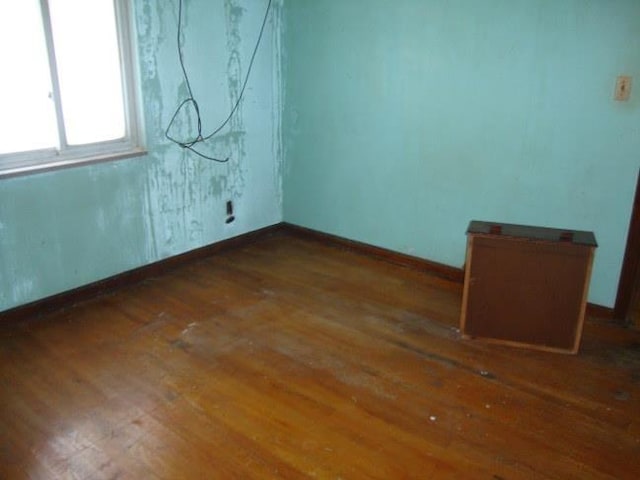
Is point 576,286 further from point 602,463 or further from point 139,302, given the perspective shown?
point 139,302

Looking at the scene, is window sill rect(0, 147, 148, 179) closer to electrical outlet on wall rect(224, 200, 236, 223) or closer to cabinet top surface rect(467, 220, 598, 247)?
electrical outlet on wall rect(224, 200, 236, 223)

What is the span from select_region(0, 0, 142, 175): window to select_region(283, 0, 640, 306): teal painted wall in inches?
50.9

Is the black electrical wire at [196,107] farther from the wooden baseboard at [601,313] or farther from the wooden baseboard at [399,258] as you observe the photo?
the wooden baseboard at [601,313]

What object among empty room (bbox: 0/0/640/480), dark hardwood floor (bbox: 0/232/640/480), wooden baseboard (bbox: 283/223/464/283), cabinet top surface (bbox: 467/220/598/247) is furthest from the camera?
wooden baseboard (bbox: 283/223/464/283)

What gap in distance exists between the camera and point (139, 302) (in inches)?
119

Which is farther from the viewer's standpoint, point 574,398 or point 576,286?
point 576,286

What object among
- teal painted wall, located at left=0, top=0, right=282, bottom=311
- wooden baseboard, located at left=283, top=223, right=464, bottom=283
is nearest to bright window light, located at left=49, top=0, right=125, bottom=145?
teal painted wall, located at left=0, top=0, right=282, bottom=311

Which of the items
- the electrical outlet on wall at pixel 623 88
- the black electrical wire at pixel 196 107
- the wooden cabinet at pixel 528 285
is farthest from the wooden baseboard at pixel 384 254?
the electrical outlet on wall at pixel 623 88

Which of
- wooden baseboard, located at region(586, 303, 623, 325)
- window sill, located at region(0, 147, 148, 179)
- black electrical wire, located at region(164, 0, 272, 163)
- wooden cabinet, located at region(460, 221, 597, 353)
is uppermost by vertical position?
black electrical wire, located at region(164, 0, 272, 163)

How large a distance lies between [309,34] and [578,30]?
1.74m

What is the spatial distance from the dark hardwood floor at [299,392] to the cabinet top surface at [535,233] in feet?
1.87

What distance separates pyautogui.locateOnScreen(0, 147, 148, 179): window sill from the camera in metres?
2.59

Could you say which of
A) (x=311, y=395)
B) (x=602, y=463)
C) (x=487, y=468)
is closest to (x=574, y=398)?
(x=602, y=463)

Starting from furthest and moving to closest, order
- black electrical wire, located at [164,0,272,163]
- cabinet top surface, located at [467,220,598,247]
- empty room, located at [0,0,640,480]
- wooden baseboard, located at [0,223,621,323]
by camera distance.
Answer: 1. black electrical wire, located at [164,0,272,163]
2. wooden baseboard, located at [0,223,621,323]
3. cabinet top surface, located at [467,220,598,247]
4. empty room, located at [0,0,640,480]
